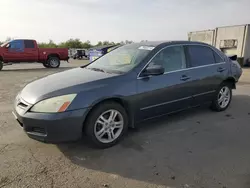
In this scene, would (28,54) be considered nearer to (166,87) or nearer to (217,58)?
(217,58)

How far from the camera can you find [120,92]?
10.2 ft

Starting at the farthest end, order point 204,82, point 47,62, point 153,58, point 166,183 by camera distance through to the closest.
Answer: point 47,62 → point 204,82 → point 153,58 → point 166,183

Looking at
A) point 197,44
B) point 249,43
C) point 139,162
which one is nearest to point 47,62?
point 197,44

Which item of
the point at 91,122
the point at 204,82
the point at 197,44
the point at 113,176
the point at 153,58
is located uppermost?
the point at 197,44

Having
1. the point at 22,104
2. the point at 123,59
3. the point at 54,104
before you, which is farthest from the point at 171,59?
the point at 22,104

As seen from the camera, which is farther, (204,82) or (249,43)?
(249,43)

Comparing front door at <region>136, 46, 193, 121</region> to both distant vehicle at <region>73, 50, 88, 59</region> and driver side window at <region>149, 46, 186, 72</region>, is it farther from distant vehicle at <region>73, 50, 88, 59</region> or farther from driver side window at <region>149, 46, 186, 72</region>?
distant vehicle at <region>73, 50, 88, 59</region>

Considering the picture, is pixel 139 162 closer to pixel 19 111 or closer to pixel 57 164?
pixel 57 164

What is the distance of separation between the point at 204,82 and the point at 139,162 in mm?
2350

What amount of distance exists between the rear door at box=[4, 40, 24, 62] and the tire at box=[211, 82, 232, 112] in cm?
1352

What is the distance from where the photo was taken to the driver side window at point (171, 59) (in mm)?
3646

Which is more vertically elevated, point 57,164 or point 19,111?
point 19,111

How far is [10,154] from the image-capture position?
2984 millimetres

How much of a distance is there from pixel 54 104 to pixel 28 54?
13.6 meters
